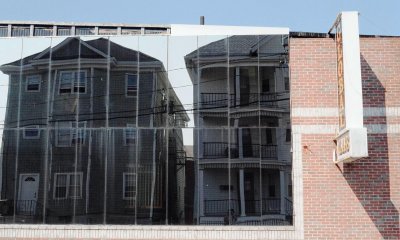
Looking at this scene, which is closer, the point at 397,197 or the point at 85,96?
the point at 397,197

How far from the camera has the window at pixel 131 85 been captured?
41.9 feet

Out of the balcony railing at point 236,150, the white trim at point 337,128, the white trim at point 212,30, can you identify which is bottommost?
the balcony railing at point 236,150

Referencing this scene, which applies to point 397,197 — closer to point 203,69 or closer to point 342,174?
point 342,174

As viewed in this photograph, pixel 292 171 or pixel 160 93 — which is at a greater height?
pixel 160 93

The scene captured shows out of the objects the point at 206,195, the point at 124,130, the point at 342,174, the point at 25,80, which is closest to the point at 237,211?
the point at 206,195

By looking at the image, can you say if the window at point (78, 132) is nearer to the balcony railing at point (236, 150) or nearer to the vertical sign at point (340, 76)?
the balcony railing at point (236, 150)

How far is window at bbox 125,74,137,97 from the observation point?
12766 mm

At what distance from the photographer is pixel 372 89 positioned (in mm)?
12461

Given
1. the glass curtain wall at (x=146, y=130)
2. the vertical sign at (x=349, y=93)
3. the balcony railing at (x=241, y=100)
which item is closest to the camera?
the vertical sign at (x=349, y=93)

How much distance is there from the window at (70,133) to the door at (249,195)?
4383 mm

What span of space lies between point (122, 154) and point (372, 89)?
6.65 m

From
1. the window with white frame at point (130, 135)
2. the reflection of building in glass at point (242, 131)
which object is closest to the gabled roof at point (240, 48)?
the reflection of building in glass at point (242, 131)

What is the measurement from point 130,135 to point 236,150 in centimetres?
278

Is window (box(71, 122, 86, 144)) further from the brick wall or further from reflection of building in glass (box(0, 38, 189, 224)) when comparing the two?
the brick wall
